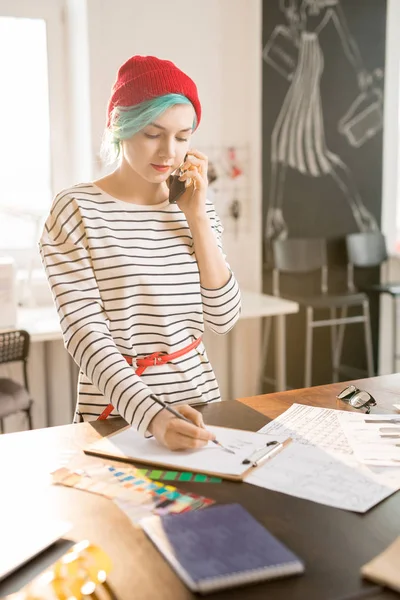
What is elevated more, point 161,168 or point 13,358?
point 161,168

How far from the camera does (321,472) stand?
1103 mm

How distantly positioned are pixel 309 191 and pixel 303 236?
27cm

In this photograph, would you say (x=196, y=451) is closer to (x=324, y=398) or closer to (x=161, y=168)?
(x=324, y=398)

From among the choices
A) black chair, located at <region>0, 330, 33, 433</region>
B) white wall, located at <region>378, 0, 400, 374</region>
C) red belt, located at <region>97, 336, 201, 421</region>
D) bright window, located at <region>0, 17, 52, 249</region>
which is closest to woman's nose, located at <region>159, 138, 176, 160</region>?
red belt, located at <region>97, 336, 201, 421</region>

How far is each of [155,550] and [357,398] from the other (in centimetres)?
70

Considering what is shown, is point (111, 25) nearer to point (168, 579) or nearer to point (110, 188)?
point (110, 188)

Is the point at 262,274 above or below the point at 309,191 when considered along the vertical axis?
below

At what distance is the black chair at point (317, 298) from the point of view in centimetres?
400

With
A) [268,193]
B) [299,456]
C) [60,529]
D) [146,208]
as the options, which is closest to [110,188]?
[146,208]

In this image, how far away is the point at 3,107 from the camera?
3.68m

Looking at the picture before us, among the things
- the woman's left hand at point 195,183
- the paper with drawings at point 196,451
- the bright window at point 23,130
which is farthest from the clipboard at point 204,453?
the bright window at point 23,130

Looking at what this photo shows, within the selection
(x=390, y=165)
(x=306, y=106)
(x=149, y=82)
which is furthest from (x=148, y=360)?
(x=390, y=165)

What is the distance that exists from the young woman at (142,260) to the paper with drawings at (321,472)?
275mm

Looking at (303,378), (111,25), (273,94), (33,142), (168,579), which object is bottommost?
(303,378)
